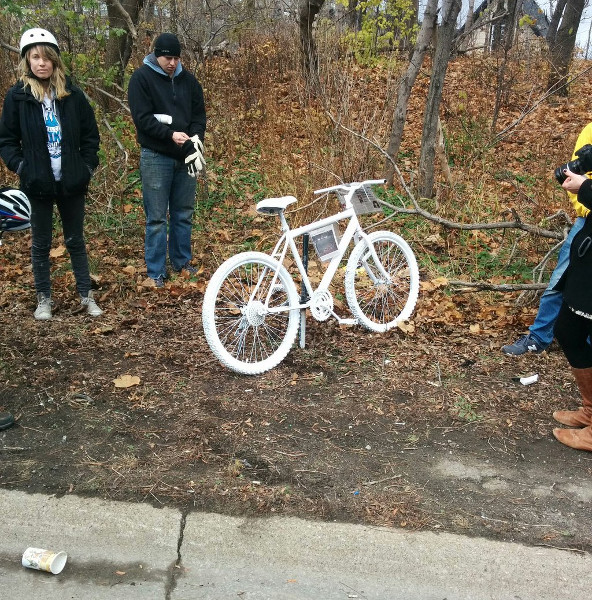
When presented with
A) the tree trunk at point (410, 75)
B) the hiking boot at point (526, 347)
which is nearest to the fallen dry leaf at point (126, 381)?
the hiking boot at point (526, 347)

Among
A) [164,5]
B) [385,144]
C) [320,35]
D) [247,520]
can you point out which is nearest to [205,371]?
[247,520]

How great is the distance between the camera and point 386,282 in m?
5.23

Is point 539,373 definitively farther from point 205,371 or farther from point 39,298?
point 39,298

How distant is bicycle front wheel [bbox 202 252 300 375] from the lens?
4.11m

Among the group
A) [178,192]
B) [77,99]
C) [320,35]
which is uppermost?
[320,35]

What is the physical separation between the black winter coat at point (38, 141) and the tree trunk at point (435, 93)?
14.1 feet

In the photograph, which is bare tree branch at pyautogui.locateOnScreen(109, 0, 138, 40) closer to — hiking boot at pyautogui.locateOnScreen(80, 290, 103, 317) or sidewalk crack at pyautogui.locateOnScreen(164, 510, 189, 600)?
hiking boot at pyautogui.locateOnScreen(80, 290, 103, 317)

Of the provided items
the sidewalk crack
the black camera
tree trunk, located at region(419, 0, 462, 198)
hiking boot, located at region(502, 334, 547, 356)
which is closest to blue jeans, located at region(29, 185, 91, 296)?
the sidewalk crack

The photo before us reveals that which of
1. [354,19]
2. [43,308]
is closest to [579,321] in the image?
[43,308]

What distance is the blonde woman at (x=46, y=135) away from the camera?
472 cm

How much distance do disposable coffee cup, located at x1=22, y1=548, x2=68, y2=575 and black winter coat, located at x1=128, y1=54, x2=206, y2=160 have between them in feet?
12.2

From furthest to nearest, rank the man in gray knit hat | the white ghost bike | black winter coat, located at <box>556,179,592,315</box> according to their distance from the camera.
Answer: the man in gray knit hat, the white ghost bike, black winter coat, located at <box>556,179,592,315</box>

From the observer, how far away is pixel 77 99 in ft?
16.2

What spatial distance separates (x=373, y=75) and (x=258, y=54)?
2.03 metres
